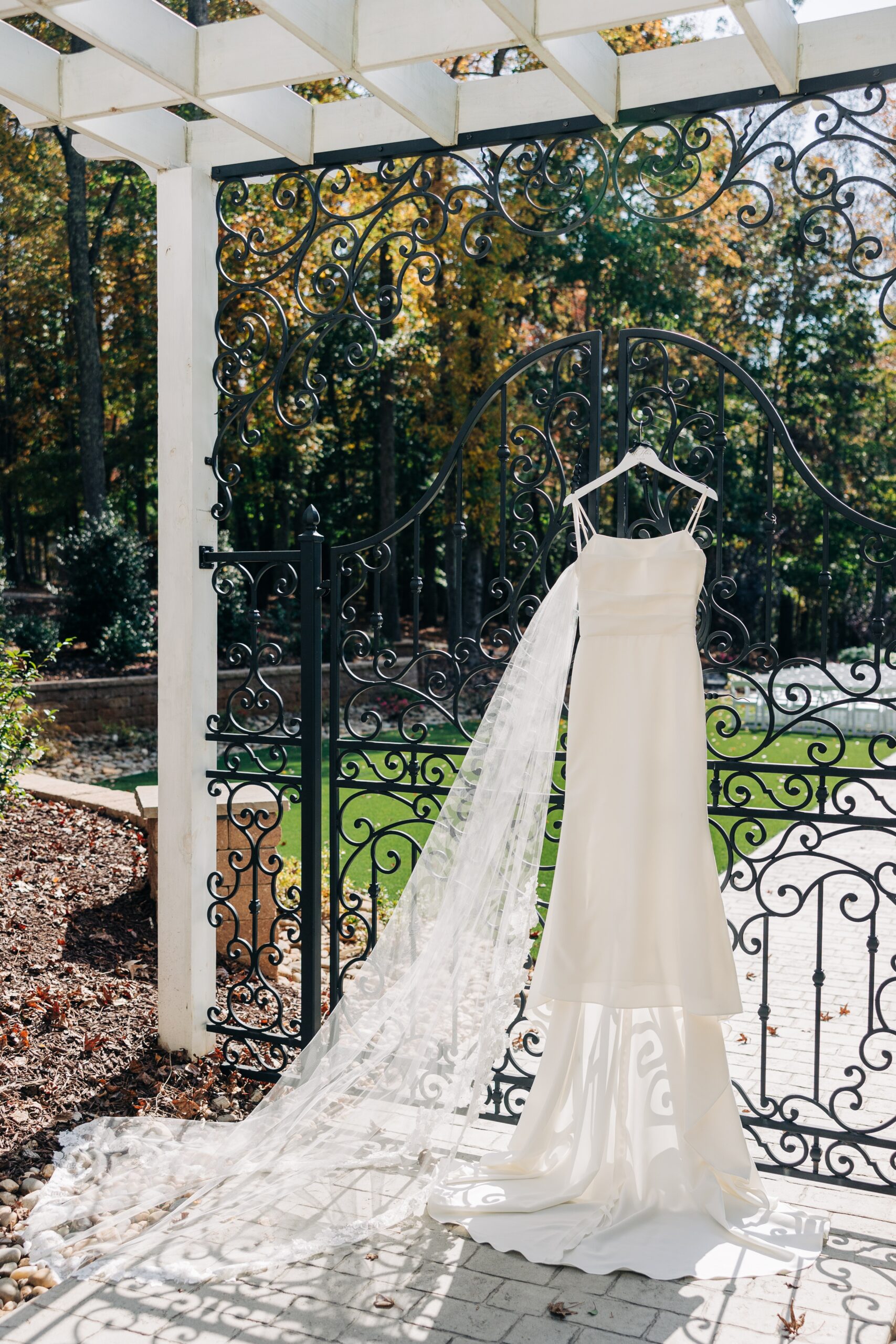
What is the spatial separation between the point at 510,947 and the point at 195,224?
9.06ft

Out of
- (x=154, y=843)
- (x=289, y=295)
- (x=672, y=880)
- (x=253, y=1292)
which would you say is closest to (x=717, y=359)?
(x=672, y=880)

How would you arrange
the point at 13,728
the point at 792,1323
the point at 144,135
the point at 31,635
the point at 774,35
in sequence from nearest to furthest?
1. the point at 792,1323
2. the point at 774,35
3. the point at 144,135
4. the point at 13,728
5. the point at 31,635

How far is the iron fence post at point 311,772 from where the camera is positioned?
4023 mm

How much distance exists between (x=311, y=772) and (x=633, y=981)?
137cm

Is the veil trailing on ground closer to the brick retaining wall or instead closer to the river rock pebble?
the river rock pebble

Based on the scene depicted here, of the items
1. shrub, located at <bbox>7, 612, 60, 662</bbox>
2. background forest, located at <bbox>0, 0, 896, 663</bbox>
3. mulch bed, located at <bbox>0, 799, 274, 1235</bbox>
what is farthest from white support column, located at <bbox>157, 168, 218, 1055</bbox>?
shrub, located at <bbox>7, 612, 60, 662</bbox>

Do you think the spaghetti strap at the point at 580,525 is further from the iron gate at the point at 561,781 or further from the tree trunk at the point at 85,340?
the tree trunk at the point at 85,340

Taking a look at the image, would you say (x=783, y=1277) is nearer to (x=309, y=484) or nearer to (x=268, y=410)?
(x=268, y=410)

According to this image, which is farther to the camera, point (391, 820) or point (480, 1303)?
point (391, 820)

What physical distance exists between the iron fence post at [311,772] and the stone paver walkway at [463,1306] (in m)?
1.09

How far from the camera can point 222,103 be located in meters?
3.64

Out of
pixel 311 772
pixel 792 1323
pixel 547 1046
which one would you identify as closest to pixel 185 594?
pixel 311 772

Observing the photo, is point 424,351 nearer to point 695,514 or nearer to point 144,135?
point 144,135

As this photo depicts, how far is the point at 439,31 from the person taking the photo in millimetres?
3215
